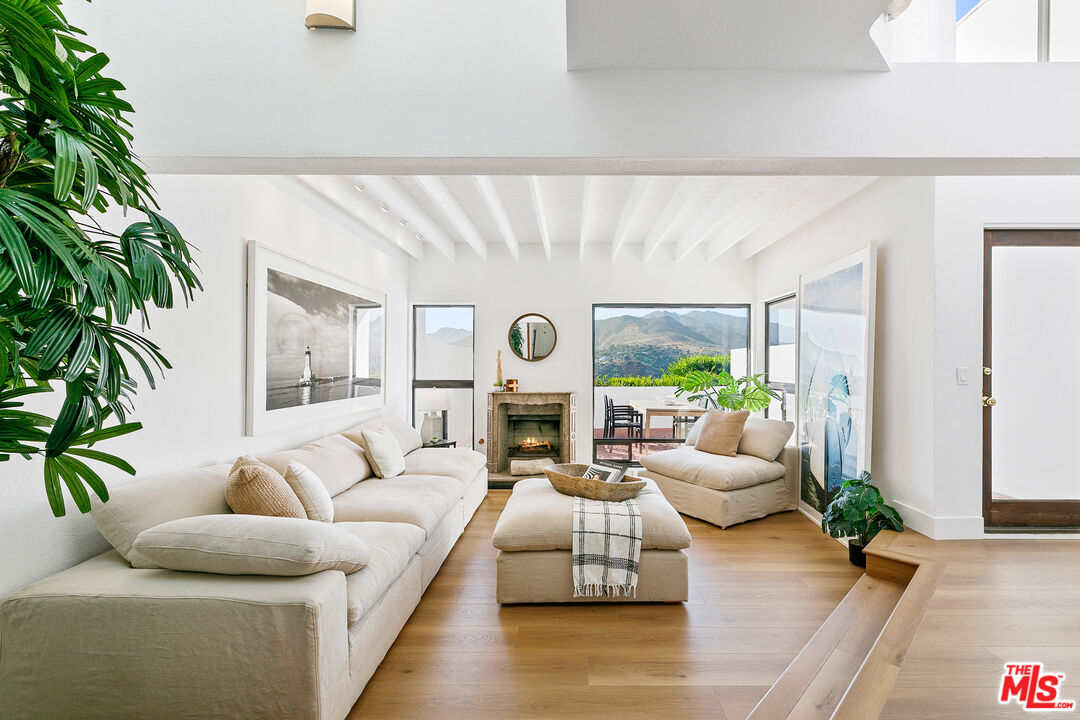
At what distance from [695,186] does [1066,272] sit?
2.39 metres

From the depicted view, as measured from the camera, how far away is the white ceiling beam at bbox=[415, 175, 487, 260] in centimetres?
409

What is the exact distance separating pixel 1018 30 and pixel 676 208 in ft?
7.73

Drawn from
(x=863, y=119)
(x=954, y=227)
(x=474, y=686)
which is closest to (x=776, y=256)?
(x=954, y=227)

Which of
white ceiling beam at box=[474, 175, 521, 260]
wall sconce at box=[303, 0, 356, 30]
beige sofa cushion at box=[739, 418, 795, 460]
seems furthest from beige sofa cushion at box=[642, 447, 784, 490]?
wall sconce at box=[303, 0, 356, 30]

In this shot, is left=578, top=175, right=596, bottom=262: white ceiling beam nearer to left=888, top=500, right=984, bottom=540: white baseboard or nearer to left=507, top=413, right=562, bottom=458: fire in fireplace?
left=507, top=413, right=562, bottom=458: fire in fireplace

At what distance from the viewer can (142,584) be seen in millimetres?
1890

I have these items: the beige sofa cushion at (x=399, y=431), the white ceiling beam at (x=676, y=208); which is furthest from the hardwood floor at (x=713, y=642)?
the white ceiling beam at (x=676, y=208)

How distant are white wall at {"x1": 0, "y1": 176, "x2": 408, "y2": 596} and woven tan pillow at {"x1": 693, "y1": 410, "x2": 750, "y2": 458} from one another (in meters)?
3.53

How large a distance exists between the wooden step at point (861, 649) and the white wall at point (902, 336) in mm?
594

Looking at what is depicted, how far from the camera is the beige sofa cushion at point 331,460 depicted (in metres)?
3.27

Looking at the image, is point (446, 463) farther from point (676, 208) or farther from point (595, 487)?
point (676, 208)

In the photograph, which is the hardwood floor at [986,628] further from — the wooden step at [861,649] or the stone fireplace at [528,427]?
the stone fireplace at [528,427]

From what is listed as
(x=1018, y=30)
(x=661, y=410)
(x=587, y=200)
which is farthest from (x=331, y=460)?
(x=1018, y=30)

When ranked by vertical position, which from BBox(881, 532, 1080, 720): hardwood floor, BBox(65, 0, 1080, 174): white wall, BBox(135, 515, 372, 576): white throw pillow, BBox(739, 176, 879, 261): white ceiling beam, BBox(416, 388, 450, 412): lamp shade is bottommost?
BBox(881, 532, 1080, 720): hardwood floor
